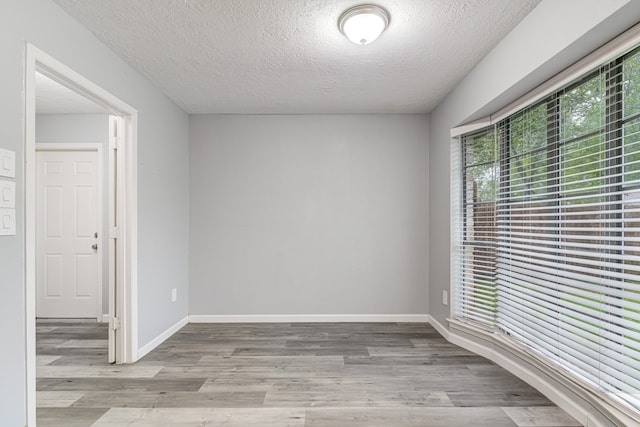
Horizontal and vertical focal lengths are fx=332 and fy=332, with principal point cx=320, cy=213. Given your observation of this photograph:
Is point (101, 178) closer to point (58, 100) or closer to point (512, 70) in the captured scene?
point (58, 100)

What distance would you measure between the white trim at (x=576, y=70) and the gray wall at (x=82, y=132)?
4.17m

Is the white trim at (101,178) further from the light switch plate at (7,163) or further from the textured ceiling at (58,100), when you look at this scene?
the light switch plate at (7,163)

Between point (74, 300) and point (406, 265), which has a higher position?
point (406, 265)

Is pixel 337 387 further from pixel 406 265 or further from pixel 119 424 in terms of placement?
pixel 406 265

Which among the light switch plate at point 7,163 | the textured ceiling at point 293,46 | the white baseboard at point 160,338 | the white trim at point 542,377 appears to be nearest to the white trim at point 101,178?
the white baseboard at point 160,338

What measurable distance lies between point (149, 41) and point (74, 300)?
3322 mm

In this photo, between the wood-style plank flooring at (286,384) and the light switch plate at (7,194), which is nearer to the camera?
the light switch plate at (7,194)

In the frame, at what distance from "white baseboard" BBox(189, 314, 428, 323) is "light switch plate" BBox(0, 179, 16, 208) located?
2521 millimetres

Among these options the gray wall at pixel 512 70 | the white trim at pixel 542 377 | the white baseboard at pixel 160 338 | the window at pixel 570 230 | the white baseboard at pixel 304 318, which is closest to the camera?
the gray wall at pixel 512 70

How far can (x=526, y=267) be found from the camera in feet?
7.79

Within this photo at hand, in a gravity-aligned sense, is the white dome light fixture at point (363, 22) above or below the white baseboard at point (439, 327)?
above

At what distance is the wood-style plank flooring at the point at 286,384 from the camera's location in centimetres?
199

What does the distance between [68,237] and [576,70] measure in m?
5.07

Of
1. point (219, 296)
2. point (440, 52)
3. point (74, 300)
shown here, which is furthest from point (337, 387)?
point (74, 300)
